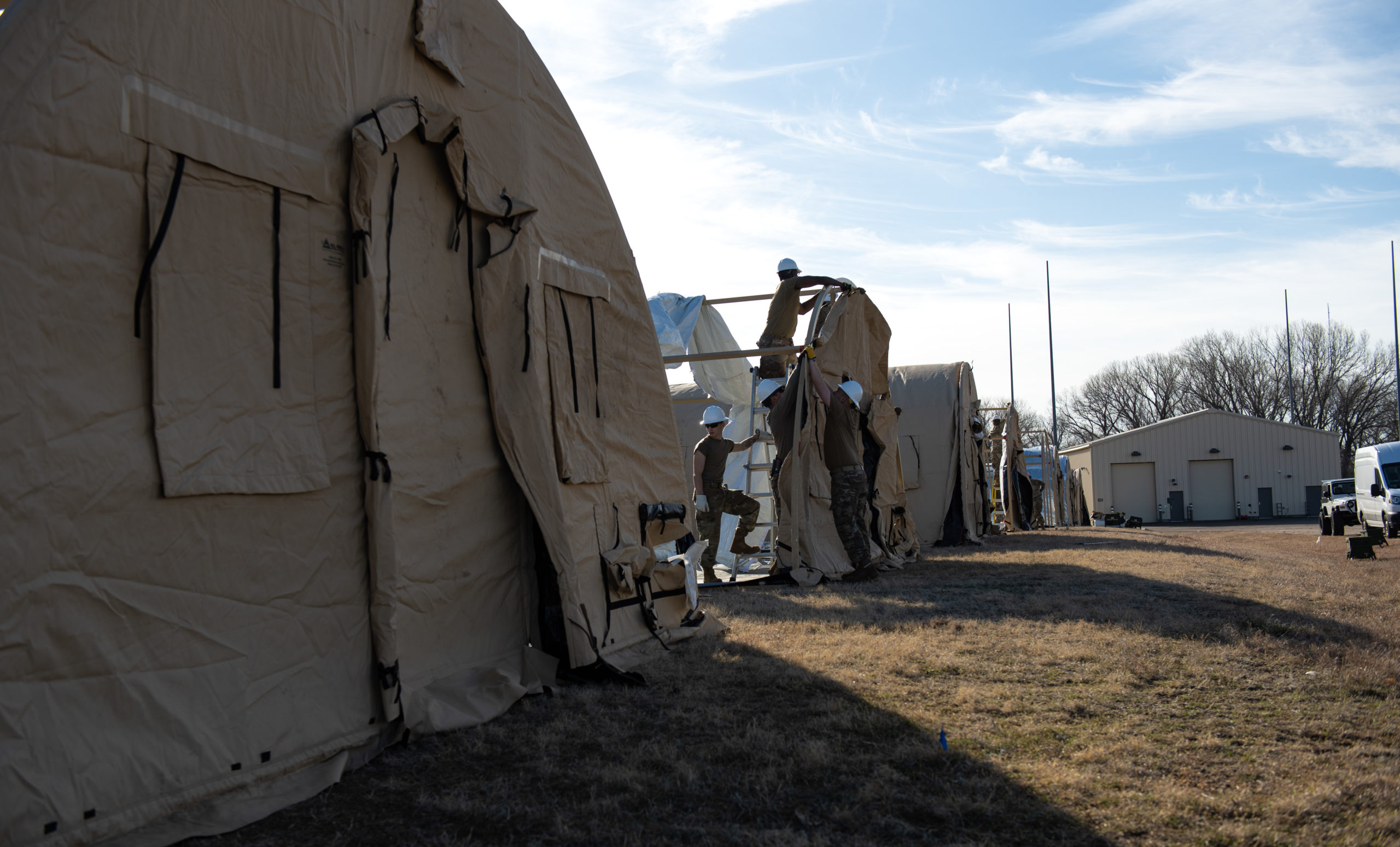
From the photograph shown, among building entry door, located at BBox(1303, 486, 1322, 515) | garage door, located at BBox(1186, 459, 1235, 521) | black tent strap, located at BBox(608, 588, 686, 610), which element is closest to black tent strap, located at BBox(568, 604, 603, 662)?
black tent strap, located at BBox(608, 588, 686, 610)

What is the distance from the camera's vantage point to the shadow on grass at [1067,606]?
500cm

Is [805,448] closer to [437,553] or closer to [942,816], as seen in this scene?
[437,553]

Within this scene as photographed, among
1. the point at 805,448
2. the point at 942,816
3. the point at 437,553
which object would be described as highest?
the point at 805,448

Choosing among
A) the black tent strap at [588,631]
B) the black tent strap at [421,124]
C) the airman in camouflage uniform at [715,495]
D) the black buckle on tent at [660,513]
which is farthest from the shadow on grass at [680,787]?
the airman in camouflage uniform at [715,495]

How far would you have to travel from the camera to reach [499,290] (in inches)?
163

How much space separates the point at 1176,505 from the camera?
111ft

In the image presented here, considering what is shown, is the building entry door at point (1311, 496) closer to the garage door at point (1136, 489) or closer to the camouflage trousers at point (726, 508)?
the garage door at point (1136, 489)

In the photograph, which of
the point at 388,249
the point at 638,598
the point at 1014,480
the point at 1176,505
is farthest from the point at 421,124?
the point at 1176,505

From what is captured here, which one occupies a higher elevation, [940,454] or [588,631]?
[940,454]

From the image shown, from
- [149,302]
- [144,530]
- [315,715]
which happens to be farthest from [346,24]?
[315,715]

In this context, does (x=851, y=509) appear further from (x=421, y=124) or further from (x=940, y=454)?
(x=940, y=454)

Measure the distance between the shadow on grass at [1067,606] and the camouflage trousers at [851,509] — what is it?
0.38m

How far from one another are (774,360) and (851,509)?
69.6 inches

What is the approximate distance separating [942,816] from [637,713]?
4.92ft
